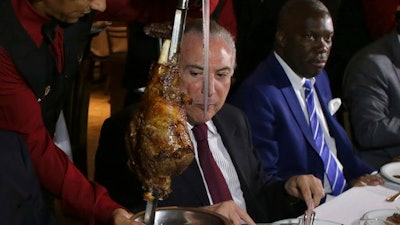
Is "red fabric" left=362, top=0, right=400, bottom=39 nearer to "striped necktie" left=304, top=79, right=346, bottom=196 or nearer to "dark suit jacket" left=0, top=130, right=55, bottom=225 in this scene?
"striped necktie" left=304, top=79, right=346, bottom=196

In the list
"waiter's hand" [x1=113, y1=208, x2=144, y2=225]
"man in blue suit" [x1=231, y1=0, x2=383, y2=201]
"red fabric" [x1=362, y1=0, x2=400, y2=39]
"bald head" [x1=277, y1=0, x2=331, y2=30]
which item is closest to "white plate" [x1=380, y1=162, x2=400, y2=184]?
"man in blue suit" [x1=231, y1=0, x2=383, y2=201]

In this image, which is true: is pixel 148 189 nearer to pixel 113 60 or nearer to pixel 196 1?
pixel 196 1

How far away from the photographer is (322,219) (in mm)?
2031

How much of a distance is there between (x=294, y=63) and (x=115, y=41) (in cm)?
382

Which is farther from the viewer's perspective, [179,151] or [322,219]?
[322,219]

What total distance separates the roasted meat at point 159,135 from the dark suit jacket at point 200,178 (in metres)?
0.76

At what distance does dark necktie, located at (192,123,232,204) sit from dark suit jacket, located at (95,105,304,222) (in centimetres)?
3

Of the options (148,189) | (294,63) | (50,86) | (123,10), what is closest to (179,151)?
(148,189)

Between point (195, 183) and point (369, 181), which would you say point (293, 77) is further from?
point (195, 183)

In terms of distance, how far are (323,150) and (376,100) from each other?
55 centimetres

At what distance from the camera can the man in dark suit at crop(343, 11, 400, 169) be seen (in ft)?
10.5

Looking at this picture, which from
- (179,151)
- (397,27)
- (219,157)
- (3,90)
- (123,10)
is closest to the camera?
(179,151)

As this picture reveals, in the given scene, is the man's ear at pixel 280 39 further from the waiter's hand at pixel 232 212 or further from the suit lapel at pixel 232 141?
the waiter's hand at pixel 232 212

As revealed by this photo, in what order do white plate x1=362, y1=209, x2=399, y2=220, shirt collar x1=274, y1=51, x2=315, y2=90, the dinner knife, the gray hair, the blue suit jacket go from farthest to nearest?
shirt collar x1=274, y1=51, x2=315, y2=90
the blue suit jacket
the gray hair
white plate x1=362, y1=209, x2=399, y2=220
the dinner knife
